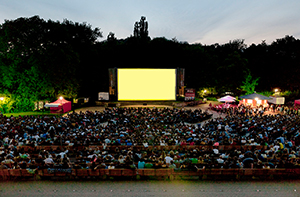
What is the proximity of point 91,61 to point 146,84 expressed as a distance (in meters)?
11.2

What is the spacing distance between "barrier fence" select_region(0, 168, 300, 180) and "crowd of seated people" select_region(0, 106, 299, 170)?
0.18 meters

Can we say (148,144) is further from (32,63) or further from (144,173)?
(32,63)

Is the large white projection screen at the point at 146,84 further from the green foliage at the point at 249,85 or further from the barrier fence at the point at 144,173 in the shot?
the barrier fence at the point at 144,173

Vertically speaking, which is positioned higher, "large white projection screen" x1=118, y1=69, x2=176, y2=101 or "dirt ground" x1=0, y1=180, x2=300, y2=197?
"large white projection screen" x1=118, y1=69, x2=176, y2=101

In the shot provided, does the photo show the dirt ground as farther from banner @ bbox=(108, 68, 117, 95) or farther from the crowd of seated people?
banner @ bbox=(108, 68, 117, 95)

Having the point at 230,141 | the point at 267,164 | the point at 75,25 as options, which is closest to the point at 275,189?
the point at 267,164

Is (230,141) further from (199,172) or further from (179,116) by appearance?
(179,116)

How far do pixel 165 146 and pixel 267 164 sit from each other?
4398 millimetres

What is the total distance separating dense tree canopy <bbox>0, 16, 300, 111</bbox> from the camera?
2161 centimetres

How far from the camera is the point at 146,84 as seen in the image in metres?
29.3

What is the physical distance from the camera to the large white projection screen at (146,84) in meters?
29.1

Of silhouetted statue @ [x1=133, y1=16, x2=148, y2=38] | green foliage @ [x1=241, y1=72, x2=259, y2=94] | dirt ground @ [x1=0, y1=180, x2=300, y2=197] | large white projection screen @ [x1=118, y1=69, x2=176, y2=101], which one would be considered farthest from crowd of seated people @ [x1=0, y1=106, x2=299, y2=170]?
silhouetted statue @ [x1=133, y1=16, x2=148, y2=38]

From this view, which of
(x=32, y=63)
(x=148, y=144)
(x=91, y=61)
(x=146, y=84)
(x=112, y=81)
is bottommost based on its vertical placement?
(x=148, y=144)

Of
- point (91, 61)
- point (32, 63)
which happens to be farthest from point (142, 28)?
point (32, 63)
